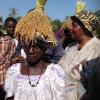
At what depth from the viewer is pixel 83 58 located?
341 centimetres

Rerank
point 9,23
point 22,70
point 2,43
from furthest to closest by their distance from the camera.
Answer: point 9,23
point 2,43
point 22,70

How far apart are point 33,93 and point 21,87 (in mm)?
126

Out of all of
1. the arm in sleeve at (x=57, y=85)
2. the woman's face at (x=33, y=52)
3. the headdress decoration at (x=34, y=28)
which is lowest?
the arm in sleeve at (x=57, y=85)

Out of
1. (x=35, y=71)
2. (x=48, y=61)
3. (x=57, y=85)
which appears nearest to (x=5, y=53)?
(x=48, y=61)

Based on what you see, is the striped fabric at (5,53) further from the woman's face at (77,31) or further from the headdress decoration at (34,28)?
the headdress decoration at (34,28)

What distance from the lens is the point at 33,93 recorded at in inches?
104

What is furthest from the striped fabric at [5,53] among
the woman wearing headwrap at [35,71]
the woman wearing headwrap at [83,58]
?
the woman wearing headwrap at [35,71]

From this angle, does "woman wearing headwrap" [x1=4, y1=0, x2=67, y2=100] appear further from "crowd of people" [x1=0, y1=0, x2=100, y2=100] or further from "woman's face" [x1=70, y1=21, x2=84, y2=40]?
"woman's face" [x1=70, y1=21, x2=84, y2=40]

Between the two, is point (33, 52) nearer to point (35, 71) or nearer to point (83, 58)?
point (35, 71)

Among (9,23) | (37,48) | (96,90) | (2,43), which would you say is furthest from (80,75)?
(9,23)

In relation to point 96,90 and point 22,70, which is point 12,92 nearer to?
point 22,70

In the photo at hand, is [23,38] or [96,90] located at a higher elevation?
[23,38]

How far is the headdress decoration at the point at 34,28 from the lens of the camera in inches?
107

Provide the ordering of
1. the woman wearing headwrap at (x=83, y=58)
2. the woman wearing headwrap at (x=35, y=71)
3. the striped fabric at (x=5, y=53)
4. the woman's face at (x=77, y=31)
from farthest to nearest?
the striped fabric at (x=5, y=53) → the woman's face at (x=77, y=31) → the woman wearing headwrap at (x=83, y=58) → the woman wearing headwrap at (x=35, y=71)
